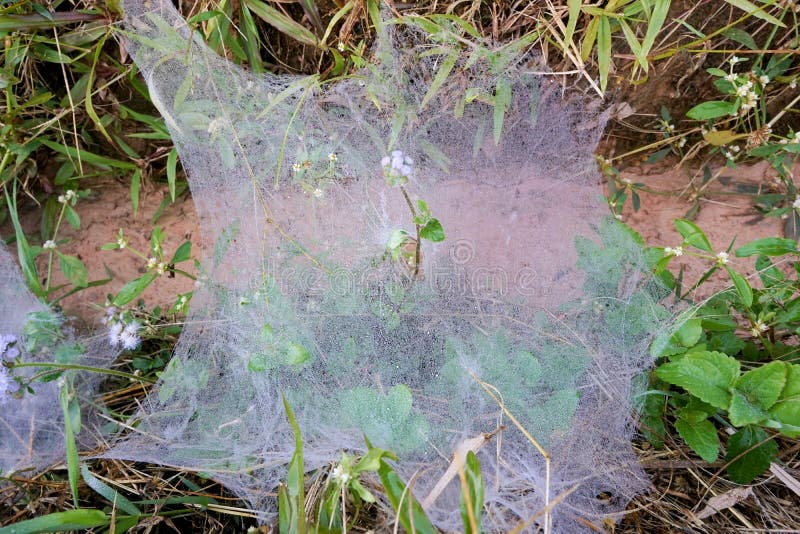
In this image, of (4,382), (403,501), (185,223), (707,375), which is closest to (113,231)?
(185,223)

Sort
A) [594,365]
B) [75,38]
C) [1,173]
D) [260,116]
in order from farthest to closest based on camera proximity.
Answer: [1,173] < [75,38] < [260,116] < [594,365]

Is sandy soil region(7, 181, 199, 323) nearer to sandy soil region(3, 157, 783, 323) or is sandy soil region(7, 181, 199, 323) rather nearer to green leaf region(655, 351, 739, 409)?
sandy soil region(3, 157, 783, 323)

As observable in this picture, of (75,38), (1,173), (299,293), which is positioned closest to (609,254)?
(299,293)

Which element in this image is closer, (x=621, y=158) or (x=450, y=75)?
(x=450, y=75)

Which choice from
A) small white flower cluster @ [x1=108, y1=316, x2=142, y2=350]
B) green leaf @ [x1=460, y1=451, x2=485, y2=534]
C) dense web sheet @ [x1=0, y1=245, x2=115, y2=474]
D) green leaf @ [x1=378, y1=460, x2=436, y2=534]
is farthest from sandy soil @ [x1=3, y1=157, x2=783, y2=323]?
green leaf @ [x1=378, y1=460, x2=436, y2=534]

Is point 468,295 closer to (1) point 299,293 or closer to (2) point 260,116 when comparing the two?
(1) point 299,293

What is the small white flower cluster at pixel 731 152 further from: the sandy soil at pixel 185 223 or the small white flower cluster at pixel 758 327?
the small white flower cluster at pixel 758 327
